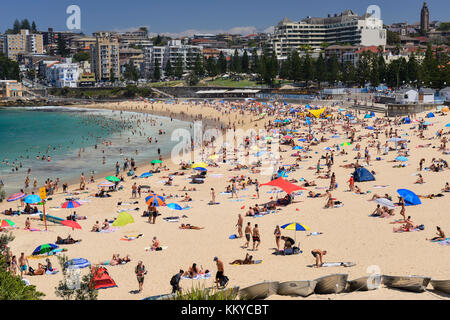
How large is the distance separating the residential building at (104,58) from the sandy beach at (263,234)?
108 m

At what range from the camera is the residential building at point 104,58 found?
129m

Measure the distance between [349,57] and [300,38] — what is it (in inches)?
1180

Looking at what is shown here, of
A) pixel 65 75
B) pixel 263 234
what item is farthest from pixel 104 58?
pixel 263 234

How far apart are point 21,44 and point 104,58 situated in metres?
65.7

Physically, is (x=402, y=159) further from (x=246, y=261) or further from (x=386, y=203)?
(x=246, y=261)

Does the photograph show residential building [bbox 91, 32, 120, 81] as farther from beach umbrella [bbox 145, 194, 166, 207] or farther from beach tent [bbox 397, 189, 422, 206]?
beach tent [bbox 397, 189, 422, 206]

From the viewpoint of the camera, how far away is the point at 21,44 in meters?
178

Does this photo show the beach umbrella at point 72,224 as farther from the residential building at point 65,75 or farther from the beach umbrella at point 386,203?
the residential building at point 65,75

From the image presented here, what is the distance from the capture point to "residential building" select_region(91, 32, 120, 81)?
129m

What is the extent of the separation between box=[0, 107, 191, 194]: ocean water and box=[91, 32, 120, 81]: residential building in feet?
207

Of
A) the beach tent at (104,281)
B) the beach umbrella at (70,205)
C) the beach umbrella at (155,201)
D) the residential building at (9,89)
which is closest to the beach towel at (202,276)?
the beach tent at (104,281)
